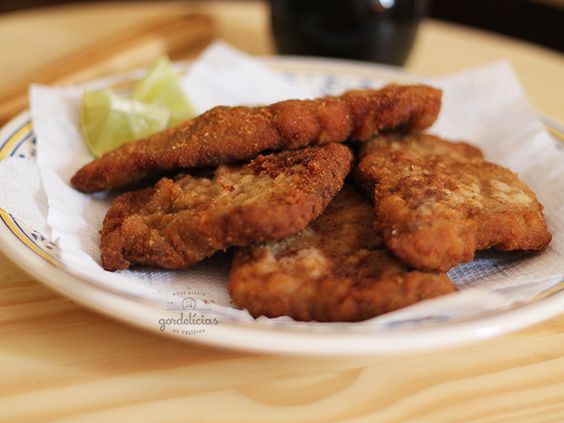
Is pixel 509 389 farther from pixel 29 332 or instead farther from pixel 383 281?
pixel 29 332

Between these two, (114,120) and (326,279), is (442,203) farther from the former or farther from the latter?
(114,120)

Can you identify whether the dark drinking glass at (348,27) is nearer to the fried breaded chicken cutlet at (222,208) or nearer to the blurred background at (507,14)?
the fried breaded chicken cutlet at (222,208)

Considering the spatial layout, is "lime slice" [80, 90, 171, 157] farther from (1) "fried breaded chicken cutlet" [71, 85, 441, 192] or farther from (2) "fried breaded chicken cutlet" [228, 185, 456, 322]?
(2) "fried breaded chicken cutlet" [228, 185, 456, 322]

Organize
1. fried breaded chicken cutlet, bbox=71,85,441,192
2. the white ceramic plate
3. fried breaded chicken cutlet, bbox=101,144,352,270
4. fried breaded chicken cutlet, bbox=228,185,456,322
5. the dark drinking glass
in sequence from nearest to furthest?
the white ceramic plate
fried breaded chicken cutlet, bbox=228,185,456,322
fried breaded chicken cutlet, bbox=101,144,352,270
fried breaded chicken cutlet, bbox=71,85,441,192
the dark drinking glass

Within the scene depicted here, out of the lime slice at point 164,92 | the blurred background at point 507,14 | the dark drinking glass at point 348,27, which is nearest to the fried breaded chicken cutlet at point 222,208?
the lime slice at point 164,92

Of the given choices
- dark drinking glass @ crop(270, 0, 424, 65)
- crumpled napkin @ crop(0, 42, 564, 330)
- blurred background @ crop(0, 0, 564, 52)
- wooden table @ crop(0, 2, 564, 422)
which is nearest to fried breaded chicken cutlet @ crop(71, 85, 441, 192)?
crumpled napkin @ crop(0, 42, 564, 330)

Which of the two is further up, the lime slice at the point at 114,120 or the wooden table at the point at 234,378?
the lime slice at the point at 114,120

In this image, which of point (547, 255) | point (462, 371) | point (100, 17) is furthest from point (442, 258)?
point (100, 17)
